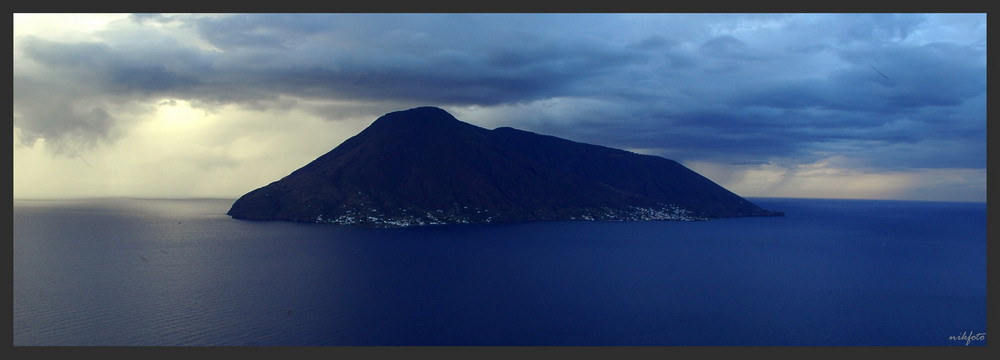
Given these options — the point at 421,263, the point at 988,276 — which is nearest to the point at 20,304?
the point at 421,263

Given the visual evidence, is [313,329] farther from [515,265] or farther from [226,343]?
[515,265]

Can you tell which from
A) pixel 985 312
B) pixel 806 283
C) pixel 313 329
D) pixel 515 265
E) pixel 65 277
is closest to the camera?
pixel 313 329

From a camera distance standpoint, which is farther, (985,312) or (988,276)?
(988,276)

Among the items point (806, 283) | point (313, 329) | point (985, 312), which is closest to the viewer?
point (313, 329)

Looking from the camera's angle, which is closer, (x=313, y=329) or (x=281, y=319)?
(x=313, y=329)

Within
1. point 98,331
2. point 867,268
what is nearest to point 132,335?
point 98,331

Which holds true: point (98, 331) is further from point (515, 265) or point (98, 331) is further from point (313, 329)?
point (515, 265)

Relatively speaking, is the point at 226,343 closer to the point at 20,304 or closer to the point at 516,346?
the point at 516,346

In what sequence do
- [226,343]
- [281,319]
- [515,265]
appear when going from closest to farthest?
[226,343], [281,319], [515,265]

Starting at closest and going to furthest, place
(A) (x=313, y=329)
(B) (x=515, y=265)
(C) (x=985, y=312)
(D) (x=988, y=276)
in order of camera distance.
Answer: (A) (x=313, y=329), (C) (x=985, y=312), (D) (x=988, y=276), (B) (x=515, y=265)
